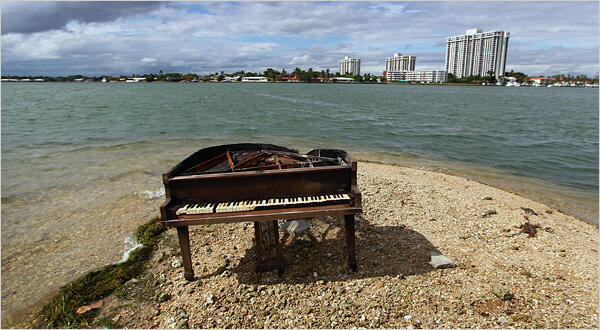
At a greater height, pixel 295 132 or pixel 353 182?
pixel 353 182

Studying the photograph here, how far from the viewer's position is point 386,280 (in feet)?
16.4

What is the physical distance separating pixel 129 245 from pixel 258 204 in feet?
12.6

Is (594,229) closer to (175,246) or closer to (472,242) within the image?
(472,242)

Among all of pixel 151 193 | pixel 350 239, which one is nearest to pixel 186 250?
pixel 350 239

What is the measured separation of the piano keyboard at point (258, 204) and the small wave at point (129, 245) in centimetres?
273

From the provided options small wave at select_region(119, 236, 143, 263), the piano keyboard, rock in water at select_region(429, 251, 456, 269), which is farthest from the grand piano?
small wave at select_region(119, 236, 143, 263)

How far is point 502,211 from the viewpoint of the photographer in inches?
314

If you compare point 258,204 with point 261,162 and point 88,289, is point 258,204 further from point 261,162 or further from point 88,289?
point 88,289

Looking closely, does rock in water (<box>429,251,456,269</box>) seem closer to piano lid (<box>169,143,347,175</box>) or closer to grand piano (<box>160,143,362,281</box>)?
grand piano (<box>160,143,362,281</box>)

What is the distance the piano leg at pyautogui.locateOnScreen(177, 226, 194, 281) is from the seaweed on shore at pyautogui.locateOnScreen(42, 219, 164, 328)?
1118 millimetres

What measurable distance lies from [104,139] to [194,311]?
18.9 metres

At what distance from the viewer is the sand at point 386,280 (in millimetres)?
4297

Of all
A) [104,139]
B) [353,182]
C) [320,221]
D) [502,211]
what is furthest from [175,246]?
[104,139]

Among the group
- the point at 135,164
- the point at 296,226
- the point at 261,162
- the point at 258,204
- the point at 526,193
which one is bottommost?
the point at 526,193
